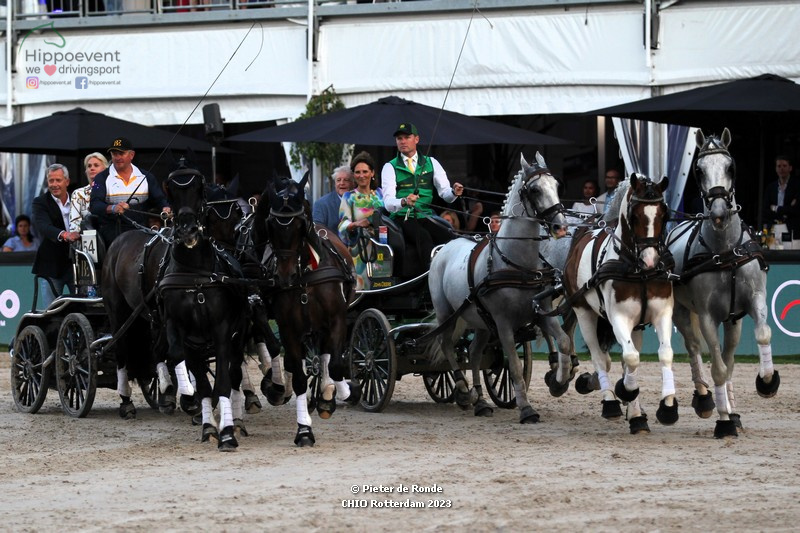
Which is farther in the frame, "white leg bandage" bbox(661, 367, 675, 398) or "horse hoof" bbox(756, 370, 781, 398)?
"horse hoof" bbox(756, 370, 781, 398)

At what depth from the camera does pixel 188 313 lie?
955cm

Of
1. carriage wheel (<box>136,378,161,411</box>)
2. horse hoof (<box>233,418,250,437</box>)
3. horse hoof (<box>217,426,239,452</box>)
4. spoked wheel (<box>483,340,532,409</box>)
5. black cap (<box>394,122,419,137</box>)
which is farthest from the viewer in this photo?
carriage wheel (<box>136,378,161,411</box>)

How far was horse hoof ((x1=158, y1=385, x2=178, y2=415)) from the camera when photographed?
1131 cm

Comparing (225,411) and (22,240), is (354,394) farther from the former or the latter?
(22,240)

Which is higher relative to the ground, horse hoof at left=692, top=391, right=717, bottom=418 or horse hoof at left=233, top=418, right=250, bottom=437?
horse hoof at left=692, top=391, right=717, bottom=418

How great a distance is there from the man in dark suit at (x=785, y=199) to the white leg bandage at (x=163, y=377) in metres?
7.54

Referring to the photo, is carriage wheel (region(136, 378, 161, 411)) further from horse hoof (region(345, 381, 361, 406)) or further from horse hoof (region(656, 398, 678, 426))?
horse hoof (region(656, 398, 678, 426))

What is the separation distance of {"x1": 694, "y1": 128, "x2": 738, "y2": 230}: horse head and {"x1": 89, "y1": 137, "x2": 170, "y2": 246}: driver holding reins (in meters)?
4.45

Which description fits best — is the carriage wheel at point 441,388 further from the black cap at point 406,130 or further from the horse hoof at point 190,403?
the horse hoof at point 190,403

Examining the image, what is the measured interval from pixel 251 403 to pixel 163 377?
28.3 inches

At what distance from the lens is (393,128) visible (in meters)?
14.3

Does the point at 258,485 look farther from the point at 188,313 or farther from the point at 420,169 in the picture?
the point at 420,169

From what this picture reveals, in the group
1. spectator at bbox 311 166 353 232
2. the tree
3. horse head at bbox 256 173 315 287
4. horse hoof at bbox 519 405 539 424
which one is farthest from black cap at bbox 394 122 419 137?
the tree

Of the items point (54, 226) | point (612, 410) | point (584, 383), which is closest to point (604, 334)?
point (584, 383)
